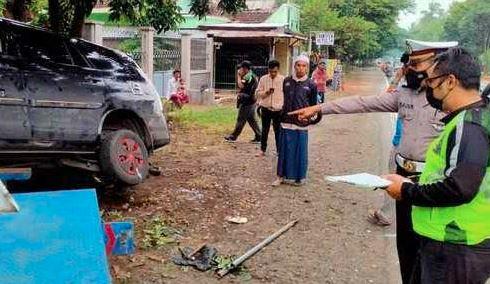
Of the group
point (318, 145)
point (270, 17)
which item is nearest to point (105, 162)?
point (318, 145)

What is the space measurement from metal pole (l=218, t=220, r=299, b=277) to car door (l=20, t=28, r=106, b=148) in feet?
6.22

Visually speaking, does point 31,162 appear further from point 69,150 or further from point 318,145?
point 318,145

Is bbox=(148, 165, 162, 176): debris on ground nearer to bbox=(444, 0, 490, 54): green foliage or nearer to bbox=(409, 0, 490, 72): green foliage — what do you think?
bbox=(409, 0, 490, 72): green foliage

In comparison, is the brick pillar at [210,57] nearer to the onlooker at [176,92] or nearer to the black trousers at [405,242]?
the onlooker at [176,92]

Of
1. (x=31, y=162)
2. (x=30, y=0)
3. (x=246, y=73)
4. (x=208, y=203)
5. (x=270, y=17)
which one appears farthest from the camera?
(x=270, y=17)

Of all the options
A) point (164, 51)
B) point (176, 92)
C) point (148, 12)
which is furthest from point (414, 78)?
point (164, 51)

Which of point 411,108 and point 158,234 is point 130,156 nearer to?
point 158,234

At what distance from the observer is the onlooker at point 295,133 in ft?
22.9

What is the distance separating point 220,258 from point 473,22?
2687 inches

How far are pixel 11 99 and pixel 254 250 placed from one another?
7.96 feet

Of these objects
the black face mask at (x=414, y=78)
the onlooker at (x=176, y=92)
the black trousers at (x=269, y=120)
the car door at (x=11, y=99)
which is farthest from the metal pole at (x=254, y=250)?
the onlooker at (x=176, y=92)

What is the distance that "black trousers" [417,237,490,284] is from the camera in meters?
2.33

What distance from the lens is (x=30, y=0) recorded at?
8.59 metres

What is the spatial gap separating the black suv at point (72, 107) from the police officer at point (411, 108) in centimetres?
239
